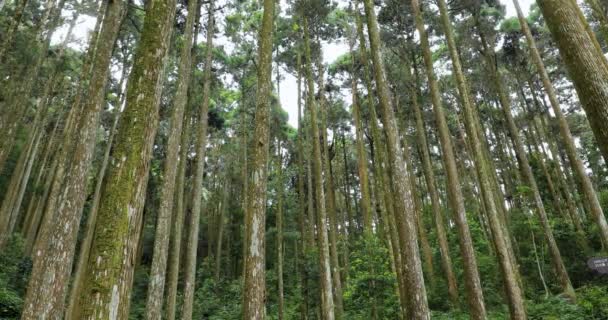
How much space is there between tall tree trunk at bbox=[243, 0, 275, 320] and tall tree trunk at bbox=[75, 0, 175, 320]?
8.03ft

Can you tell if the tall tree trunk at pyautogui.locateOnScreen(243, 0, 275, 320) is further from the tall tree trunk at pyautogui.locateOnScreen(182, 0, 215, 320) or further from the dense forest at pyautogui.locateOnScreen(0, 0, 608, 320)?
the tall tree trunk at pyautogui.locateOnScreen(182, 0, 215, 320)

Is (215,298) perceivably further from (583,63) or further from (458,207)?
(583,63)

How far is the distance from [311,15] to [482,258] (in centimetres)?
1312

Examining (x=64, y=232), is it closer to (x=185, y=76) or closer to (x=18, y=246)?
(x=185, y=76)

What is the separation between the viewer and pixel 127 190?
3279mm

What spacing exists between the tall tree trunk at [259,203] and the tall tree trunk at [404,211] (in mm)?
2547

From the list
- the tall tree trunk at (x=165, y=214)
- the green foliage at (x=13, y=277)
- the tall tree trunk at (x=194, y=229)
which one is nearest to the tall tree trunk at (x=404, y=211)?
the tall tree trunk at (x=165, y=214)

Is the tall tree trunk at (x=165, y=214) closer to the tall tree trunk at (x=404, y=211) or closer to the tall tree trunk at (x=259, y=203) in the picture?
the tall tree trunk at (x=259, y=203)

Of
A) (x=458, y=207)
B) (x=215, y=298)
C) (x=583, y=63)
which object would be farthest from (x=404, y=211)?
(x=215, y=298)

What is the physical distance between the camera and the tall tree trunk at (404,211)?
250 inches

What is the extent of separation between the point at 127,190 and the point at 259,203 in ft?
9.76

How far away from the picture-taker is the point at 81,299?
289cm

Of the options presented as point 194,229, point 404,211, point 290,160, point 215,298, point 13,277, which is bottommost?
point 215,298

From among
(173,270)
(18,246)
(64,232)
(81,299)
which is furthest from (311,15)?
(18,246)
